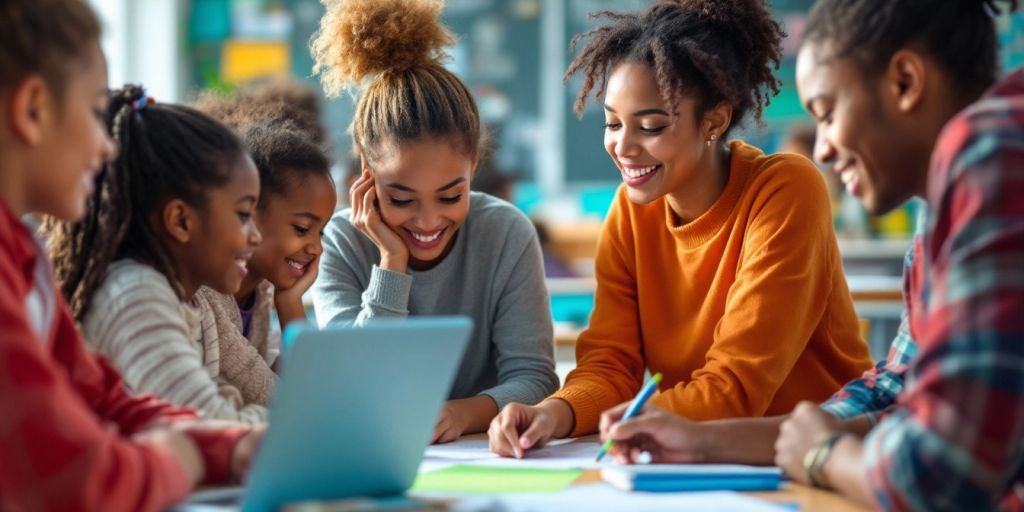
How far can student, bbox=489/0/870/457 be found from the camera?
1640 mm

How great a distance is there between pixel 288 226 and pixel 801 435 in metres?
0.92

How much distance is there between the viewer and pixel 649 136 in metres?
1.77

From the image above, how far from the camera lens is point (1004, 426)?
88 cm

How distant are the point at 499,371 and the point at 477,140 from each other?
0.39m

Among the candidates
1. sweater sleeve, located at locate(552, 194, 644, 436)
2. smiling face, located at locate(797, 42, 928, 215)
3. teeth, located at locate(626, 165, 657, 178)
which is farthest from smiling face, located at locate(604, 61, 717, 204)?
smiling face, located at locate(797, 42, 928, 215)

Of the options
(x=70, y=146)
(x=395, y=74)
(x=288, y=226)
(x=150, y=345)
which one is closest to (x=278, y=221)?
(x=288, y=226)

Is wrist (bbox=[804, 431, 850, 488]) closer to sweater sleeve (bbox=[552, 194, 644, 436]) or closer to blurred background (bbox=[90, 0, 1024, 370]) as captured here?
sweater sleeve (bbox=[552, 194, 644, 436])

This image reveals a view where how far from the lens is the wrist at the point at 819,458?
1141 millimetres

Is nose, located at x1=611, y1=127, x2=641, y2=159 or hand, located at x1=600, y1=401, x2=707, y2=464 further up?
nose, located at x1=611, y1=127, x2=641, y2=159

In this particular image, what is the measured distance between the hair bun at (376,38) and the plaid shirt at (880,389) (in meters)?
0.91

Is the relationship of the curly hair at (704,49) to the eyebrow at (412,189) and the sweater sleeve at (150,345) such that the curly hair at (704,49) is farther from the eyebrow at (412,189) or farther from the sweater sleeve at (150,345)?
the sweater sleeve at (150,345)

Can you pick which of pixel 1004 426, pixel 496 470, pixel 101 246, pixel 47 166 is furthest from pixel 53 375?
pixel 1004 426

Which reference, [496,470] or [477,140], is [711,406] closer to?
[496,470]

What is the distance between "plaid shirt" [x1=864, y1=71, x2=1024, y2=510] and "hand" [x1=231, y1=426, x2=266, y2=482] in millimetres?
594
